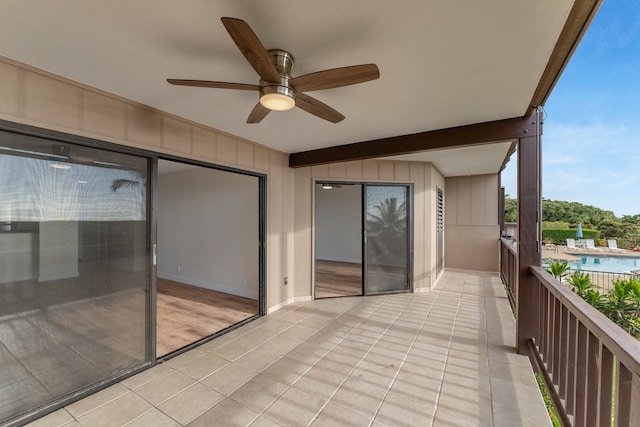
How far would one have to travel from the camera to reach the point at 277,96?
63.2 inches

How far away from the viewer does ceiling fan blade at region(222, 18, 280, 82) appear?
3.60ft

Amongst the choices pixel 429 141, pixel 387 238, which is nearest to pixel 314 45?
pixel 429 141

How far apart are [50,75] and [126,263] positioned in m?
1.51

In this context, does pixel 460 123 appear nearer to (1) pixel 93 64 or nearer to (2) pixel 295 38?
(2) pixel 295 38

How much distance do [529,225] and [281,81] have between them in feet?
8.67

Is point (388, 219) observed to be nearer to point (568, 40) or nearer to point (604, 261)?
point (568, 40)

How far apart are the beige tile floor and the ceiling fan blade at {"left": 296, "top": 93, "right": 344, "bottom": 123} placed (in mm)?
2159

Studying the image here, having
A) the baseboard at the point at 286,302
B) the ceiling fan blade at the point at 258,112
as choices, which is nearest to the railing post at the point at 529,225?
the ceiling fan blade at the point at 258,112

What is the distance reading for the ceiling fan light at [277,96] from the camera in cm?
160

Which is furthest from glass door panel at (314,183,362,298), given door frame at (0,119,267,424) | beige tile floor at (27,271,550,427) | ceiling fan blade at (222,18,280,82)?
ceiling fan blade at (222,18,280,82)

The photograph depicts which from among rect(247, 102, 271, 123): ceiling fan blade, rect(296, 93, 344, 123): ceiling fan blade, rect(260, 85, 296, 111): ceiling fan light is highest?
rect(296, 93, 344, 123): ceiling fan blade

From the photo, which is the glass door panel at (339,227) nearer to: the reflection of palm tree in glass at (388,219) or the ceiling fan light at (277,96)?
the reflection of palm tree in glass at (388,219)

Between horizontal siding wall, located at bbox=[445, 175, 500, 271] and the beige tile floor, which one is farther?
horizontal siding wall, located at bbox=[445, 175, 500, 271]

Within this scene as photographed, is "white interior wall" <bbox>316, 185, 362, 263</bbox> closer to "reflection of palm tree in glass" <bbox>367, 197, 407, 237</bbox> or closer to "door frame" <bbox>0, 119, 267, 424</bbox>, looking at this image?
"reflection of palm tree in glass" <bbox>367, 197, 407, 237</bbox>
